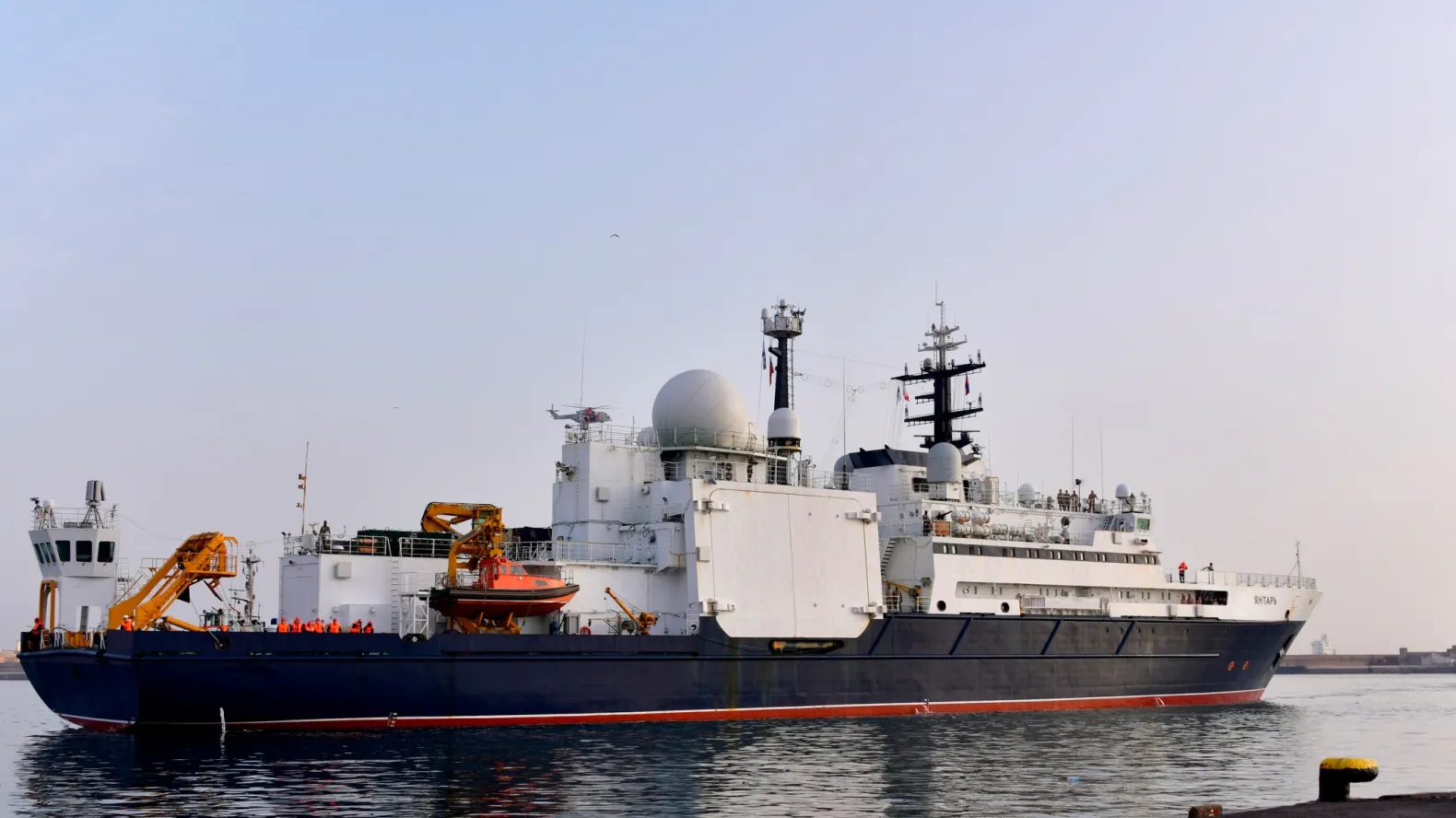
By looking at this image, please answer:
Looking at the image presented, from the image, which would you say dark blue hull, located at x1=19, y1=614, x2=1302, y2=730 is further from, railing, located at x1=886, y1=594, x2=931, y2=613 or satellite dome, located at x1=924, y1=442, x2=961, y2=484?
satellite dome, located at x1=924, y1=442, x2=961, y2=484

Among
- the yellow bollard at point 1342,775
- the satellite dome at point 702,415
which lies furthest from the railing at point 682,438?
the yellow bollard at point 1342,775

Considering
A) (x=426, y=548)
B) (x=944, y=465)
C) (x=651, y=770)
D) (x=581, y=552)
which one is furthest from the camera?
(x=944, y=465)

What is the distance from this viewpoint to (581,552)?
3331cm

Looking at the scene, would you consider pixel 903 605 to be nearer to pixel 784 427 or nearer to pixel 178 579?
pixel 784 427

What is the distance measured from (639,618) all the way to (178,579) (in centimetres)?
1036

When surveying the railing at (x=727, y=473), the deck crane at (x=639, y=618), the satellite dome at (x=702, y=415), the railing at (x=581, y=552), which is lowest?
the deck crane at (x=639, y=618)

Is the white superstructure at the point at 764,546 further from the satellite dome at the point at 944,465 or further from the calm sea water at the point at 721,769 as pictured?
the calm sea water at the point at 721,769

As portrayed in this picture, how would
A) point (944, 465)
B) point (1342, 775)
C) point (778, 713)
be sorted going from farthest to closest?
point (944, 465)
point (778, 713)
point (1342, 775)

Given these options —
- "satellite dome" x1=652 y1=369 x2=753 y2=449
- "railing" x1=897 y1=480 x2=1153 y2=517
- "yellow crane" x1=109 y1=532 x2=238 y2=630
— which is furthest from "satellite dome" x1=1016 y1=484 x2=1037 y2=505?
"yellow crane" x1=109 y1=532 x2=238 y2=630

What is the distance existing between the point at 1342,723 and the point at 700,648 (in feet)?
60.3

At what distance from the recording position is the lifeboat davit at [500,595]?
2938cm

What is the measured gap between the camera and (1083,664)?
37375 mm

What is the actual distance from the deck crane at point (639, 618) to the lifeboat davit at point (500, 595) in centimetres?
157

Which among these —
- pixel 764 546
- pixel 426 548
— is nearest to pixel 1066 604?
pixel 764 546
